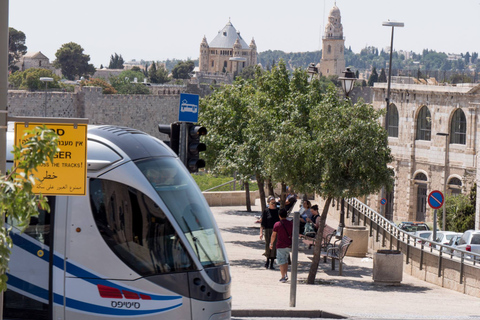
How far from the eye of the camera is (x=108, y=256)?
7.49 meters

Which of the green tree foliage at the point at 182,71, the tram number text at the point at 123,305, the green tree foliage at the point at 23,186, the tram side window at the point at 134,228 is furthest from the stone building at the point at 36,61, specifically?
the green tree foliage at the point at 23,186

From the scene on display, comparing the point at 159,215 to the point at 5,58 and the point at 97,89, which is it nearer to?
the point at 5,58

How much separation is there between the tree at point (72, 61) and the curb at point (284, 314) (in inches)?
5367

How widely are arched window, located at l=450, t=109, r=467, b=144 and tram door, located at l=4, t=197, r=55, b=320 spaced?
141ft

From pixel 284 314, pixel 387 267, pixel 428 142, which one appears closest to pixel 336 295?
pixel 387 267

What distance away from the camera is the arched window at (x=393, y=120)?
53.2 m

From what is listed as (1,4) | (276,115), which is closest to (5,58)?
(1,4)

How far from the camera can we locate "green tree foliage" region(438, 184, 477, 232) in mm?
39094

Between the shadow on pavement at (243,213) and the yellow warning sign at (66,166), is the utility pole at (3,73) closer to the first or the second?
the yellow warning sign at (66,166)

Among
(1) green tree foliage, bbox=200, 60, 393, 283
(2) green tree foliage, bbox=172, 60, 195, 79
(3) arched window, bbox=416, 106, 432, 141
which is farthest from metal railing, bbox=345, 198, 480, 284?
(2) green tree foliage, bbox=172, 60, 195, 79

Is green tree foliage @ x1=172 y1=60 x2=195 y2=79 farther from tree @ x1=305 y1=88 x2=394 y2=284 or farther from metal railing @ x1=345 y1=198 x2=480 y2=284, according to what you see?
tree @ x1=305 y1=88 x2=394 y2=284

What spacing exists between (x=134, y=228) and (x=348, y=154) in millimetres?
6900

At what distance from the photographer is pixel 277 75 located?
19484 millimetres

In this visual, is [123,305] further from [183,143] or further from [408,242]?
[408,242]
